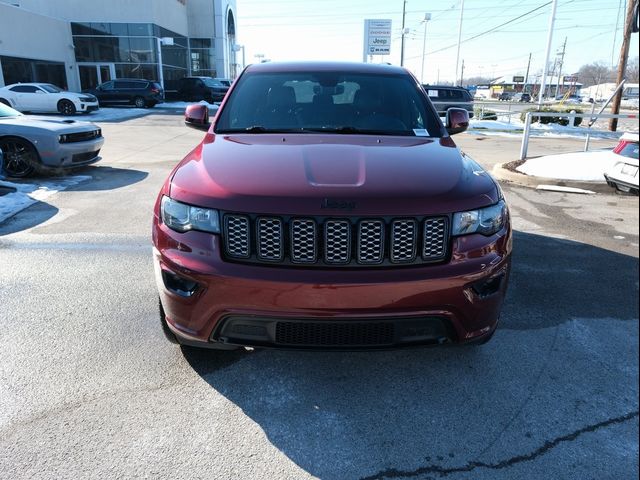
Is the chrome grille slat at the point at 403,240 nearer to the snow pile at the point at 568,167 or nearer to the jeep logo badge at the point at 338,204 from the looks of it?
the jeep logo badge at the point at 338,204

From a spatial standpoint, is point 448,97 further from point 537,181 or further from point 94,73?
point 94,73

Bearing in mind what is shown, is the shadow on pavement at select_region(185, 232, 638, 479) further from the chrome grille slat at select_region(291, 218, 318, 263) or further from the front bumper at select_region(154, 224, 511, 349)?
the chrome grille slat at select_region(291, 218, 318, 263)

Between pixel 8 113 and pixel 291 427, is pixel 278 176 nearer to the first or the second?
pixel 291 427

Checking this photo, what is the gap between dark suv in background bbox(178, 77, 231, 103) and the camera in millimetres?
31155

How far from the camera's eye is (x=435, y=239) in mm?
2389

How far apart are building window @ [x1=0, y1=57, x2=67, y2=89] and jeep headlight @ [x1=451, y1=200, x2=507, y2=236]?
3262cm

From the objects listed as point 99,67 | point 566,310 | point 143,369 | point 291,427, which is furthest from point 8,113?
point 99,67

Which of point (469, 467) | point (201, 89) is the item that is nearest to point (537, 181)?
point (469, 467)

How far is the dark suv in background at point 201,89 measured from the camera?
31.2m

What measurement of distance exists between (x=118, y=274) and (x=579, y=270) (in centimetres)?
422

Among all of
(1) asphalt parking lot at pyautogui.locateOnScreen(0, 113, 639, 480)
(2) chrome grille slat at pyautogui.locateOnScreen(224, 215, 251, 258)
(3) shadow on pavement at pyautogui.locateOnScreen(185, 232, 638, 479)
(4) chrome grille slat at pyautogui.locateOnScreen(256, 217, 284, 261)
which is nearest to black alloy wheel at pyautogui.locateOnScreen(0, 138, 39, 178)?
(1) asphalt parking lot at pyautogui.locateOnScreen(0, 113, 639, 480)

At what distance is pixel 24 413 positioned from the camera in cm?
253

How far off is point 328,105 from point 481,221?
1.78 meters

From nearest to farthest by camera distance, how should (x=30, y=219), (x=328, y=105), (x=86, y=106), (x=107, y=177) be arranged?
1. (x=328, y=105)
2. (x=30, y=219)
3. (x=107, y=177)
4. (x=86, y=106)
